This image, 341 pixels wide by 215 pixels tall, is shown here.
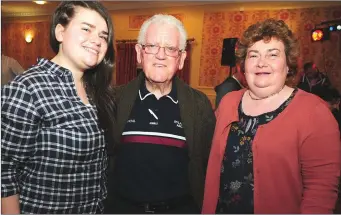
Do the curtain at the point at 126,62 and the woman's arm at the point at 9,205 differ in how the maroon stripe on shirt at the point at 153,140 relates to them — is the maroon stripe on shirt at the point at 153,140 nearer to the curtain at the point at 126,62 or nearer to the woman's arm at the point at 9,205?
the woman's arm at the point at 9,205

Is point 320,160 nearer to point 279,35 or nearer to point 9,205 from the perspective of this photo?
point 279,35

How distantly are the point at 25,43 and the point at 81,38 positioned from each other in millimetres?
9387

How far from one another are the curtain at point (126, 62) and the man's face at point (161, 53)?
6615 mm

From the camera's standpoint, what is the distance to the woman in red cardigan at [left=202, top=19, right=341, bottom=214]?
4.68 ft

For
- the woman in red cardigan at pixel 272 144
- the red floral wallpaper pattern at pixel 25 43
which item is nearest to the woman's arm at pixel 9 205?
the woman in red cardigan at pixel 272 144

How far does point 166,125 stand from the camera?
5.57 feet

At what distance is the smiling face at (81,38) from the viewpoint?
134cm

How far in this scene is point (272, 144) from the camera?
4.80ft

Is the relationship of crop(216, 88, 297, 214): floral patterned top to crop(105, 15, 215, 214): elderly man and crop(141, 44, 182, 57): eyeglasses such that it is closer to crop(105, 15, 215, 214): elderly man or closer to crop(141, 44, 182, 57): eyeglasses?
crop(105, 15, 215, 214): elderly man

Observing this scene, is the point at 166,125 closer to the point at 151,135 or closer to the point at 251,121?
the point at 151,135

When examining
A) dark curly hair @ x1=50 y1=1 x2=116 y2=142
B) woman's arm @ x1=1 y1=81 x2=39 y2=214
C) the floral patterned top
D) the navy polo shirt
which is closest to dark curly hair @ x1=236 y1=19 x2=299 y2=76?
the floral patterned top

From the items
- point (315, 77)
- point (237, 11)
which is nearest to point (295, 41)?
point (315, 77)

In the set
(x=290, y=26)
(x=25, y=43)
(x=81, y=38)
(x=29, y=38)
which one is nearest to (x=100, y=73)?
(x=81, y=38)

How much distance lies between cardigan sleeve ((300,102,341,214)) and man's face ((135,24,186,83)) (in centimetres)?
77
